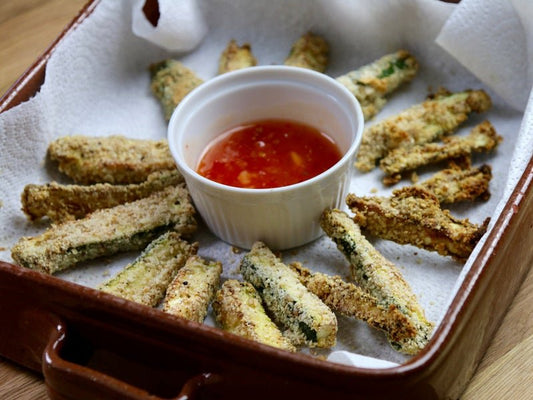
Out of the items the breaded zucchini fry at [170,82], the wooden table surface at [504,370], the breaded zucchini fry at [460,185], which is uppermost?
the breaded zucchini fry at [170,82]

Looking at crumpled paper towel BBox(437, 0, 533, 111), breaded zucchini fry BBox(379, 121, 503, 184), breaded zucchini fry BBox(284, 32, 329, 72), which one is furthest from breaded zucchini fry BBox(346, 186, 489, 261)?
breaded zucchini fry BBox(284, 32, 329, 72)

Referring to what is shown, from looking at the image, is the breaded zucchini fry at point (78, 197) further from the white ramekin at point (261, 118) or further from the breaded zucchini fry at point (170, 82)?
the breaded zucchini fry at point (170, 82)

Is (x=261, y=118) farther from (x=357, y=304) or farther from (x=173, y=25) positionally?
(x=357, y=304)

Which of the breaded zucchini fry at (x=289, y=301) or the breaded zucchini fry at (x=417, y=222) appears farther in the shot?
the breaded zucchini fry at (x=417, y=222)

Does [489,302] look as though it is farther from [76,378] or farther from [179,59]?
[179,59]

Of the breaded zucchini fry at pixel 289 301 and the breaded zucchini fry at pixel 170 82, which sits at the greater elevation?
the breaded zucchini fry at pixel 170 82

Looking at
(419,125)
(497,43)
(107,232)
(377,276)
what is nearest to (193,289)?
(107,232)

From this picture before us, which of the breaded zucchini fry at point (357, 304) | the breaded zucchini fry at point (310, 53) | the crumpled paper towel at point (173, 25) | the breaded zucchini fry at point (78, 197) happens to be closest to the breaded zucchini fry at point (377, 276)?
the breaded zucchini fry at point (357, 304)
